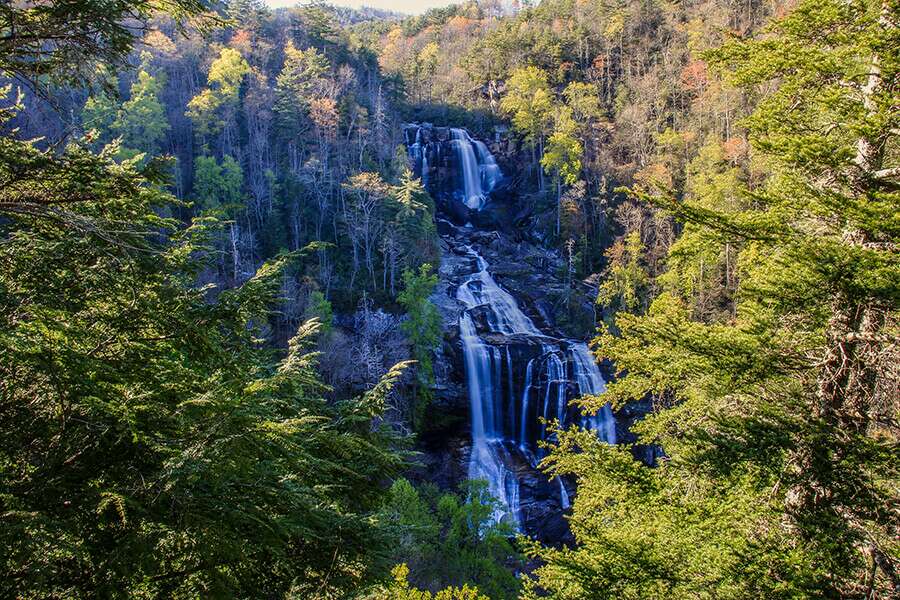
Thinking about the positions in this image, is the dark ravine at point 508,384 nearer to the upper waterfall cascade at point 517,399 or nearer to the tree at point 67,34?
the upper waterfall cascade at point 517,399

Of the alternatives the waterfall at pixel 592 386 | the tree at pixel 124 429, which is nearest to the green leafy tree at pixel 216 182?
the waterfall at pixel 592 386

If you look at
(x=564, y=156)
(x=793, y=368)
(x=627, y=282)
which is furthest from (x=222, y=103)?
(x=793, y=368)

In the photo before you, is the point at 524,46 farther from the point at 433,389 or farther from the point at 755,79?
the point at 755,79

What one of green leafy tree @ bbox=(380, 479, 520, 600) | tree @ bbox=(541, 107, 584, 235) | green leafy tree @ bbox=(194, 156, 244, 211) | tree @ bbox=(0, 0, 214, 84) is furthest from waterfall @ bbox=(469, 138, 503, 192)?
tree @ bbox=(0, 0, 214, 84)

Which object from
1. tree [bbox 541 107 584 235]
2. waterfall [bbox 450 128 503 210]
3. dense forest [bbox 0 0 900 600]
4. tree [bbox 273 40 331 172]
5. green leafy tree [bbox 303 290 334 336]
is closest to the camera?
dense forest [bbox 0 0 900 600]

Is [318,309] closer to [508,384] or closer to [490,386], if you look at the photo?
[490,386]

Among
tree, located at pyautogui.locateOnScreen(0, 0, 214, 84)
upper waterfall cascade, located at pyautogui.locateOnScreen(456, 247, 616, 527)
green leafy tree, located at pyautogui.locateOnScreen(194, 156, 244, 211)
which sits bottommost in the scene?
upper waterfall cascade, located at pyautogui.locateOnScreen(456, 247, 616, 527)

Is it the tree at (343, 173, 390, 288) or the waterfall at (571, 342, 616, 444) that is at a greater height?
the tree at (343, 173, 390, 288)

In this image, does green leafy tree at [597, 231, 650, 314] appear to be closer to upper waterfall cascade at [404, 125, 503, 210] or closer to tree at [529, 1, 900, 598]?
upper waterfall cascade at [404, 125, 503, 210]
